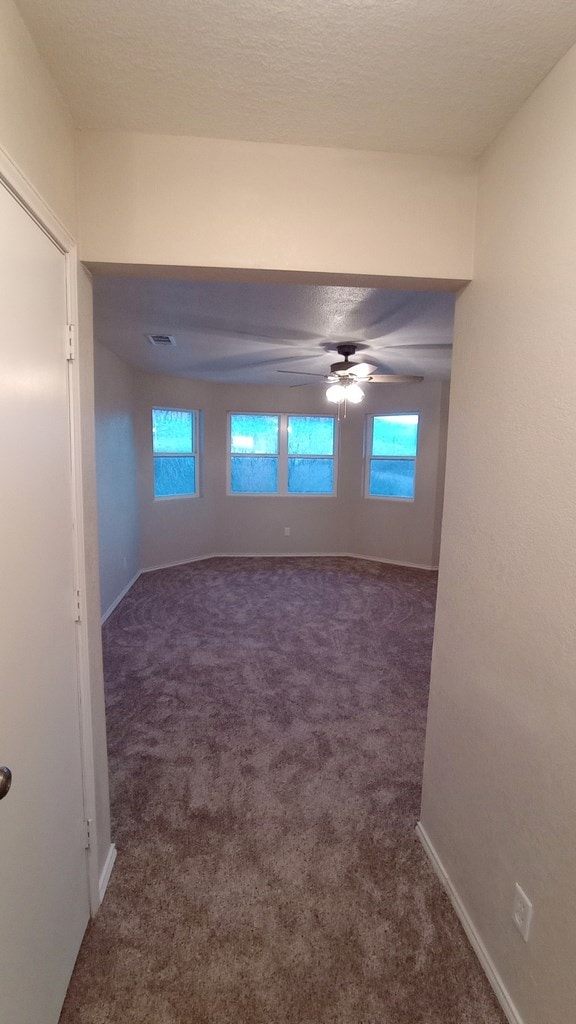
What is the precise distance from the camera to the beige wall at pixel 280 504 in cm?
570

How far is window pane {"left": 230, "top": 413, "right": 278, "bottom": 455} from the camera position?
257 inches

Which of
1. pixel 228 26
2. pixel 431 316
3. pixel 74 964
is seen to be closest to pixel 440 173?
pixel 228 26

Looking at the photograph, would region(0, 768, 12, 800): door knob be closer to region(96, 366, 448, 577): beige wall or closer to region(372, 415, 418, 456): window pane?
region(96, 366, 448, 577): beige wall

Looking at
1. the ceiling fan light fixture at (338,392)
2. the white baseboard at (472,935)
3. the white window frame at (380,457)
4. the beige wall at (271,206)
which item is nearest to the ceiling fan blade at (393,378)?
the ceiling fan light fixture at (338,392)

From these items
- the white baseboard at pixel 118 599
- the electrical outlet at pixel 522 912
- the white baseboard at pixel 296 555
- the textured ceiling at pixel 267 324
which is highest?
the textured ceiling at pixel 267 324

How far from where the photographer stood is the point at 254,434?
6598 millimetres

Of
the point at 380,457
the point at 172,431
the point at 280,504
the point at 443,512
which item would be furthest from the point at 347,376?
the point at 280,504

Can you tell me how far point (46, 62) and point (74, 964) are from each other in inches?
100

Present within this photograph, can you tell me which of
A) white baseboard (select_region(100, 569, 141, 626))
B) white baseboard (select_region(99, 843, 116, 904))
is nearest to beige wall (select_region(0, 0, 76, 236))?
white baseboard (select_region(99, 843, 116, 904))

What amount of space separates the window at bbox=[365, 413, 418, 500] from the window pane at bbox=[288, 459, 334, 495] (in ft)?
1.88

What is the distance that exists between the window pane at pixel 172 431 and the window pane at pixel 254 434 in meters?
0.62

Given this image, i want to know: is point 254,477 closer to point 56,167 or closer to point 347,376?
point 347,376

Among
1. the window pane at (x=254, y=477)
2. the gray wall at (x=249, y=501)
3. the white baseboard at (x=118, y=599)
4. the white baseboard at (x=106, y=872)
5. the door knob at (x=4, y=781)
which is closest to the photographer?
the door knob at (x=4, y=781)

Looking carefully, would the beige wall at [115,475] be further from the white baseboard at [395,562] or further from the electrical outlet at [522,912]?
the electrical outlet at [522,912]
